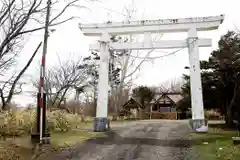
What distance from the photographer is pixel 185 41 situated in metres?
14.2

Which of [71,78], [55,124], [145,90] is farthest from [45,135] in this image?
[145,90]

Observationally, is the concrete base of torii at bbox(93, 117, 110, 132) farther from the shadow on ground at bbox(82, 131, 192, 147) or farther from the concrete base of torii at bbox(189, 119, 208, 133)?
the concrete base of torii at bbox(189, 119, 208, 133)

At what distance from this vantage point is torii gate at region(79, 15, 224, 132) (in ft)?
44.3

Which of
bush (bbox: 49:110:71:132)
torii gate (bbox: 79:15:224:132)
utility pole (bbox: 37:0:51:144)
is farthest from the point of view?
torii gate (bbox: 79:15:224:132)

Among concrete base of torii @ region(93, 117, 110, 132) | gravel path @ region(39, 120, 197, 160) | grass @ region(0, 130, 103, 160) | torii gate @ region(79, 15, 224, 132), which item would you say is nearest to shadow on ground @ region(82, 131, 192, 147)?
gravel path @ region(39, 120, 197, 160)

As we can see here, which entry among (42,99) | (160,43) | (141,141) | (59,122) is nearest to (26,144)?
(42,99)

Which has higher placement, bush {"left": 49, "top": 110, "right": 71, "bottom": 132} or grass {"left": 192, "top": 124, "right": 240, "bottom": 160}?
bush {"left": 49, "top": 110, "right": 71, "bottom": 132}

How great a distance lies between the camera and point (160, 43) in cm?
1443

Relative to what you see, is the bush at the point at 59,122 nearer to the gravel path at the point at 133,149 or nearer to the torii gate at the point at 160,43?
the torii gate at the point at 160,43

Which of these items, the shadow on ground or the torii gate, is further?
→ the torii gate

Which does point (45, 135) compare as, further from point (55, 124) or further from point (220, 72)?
point (220, 72)

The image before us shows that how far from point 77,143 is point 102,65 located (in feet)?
17.8

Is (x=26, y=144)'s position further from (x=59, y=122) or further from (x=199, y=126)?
(x=199, y=126)

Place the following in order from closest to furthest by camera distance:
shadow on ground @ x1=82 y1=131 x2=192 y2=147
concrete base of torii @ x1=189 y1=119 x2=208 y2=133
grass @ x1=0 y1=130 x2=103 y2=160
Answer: grass @ x1=0 y1=130 x2=103 y2=160
shadow on ground @ x1=82 y1=131 x2=192 y2=147
concrete base of torii @ x1=189 y1=119 x2=208 y2=133
